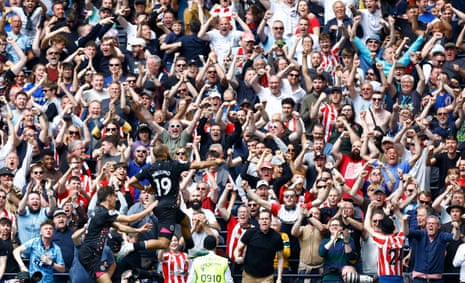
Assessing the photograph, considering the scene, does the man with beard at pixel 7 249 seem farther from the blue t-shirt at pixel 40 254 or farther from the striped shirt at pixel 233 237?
the striped shirt at pixel 233 237

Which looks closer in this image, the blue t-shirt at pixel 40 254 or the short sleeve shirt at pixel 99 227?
the short sleeve shirt at pixel 99 227

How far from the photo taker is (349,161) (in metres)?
31.6

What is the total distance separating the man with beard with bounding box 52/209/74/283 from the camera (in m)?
29.2

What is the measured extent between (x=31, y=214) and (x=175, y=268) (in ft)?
8.91

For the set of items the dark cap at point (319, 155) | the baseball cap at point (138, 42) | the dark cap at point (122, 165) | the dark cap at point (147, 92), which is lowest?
the dark cap at point (122, 165)

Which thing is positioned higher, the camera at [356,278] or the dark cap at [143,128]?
the dark cap at [143,128]

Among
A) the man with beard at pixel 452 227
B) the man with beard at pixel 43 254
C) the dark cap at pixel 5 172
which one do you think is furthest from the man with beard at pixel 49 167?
the man with beard at pixel 452 227

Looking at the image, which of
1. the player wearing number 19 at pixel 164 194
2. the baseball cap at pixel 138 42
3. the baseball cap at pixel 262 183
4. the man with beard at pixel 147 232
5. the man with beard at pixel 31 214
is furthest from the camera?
the baseball cap at pixel 138 42

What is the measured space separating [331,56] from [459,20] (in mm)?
2456

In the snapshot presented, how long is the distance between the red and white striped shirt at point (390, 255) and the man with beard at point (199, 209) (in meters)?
2.55

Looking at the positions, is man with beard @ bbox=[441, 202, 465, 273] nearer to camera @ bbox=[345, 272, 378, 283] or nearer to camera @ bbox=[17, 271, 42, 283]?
camera @ bbox=[345, 272, 378, 283]

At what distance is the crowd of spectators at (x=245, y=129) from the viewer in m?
29.2

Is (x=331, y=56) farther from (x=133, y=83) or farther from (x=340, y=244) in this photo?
(x=340, y=244)

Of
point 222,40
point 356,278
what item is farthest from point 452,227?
point 222,40
